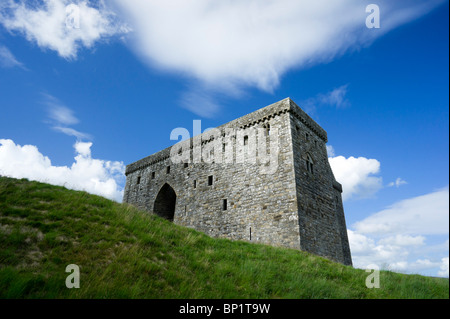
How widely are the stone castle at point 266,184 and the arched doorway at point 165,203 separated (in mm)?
1939

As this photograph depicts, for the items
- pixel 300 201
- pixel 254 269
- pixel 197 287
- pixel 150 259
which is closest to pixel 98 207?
pixel 150 259

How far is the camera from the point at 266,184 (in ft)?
51.0

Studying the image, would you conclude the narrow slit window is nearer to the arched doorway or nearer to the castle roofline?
the castle roofline

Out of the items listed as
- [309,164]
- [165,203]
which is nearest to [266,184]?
[309,164]

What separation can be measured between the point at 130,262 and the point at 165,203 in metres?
18.2

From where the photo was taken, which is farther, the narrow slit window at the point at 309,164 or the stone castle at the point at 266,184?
the narrow slit window at the point at 309,164

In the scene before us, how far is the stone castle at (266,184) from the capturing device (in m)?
14.4

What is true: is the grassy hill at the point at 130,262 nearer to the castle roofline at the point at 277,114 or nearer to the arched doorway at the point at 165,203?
the castle roofline at the point at 277,114

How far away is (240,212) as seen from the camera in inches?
639

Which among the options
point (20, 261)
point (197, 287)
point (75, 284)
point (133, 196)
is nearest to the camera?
point (75, 284)

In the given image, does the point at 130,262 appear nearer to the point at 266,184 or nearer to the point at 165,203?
the point at 266,184

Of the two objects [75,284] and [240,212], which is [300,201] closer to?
[240,212]

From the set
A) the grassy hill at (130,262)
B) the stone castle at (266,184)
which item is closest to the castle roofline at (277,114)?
the stone castle at (266,184)
